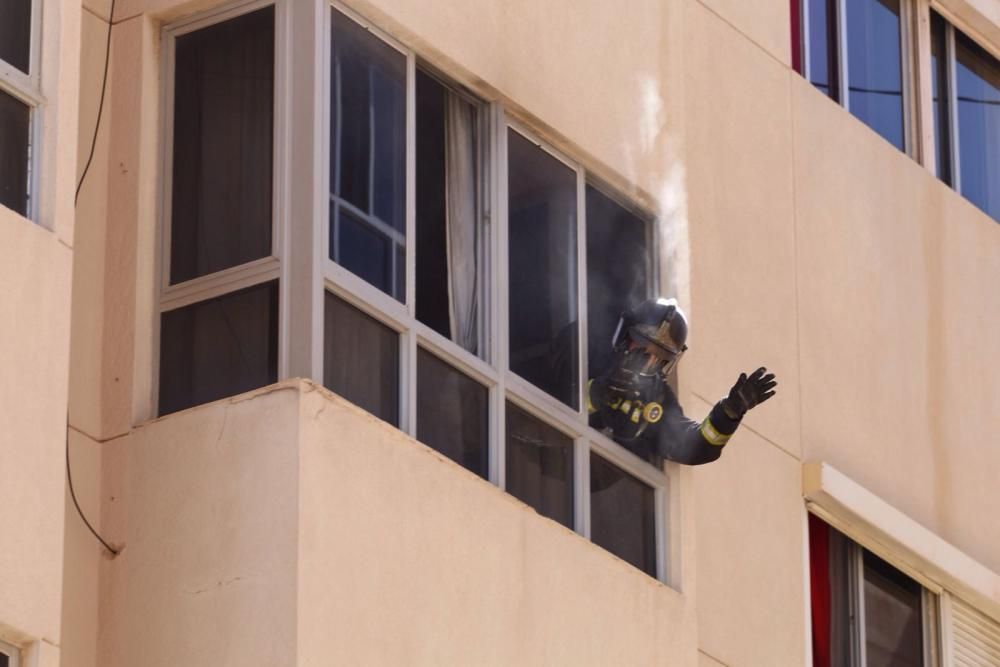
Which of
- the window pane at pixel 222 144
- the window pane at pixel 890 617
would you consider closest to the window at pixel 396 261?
the window pane at pixel 222 144

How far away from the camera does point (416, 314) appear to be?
12.6 m

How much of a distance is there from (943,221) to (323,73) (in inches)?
278

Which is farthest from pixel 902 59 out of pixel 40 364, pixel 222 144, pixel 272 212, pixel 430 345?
pixel 40 364

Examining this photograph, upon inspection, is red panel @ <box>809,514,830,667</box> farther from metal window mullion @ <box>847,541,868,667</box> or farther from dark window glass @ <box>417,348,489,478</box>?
dark window glass @ <box>417,348,489,478</box>

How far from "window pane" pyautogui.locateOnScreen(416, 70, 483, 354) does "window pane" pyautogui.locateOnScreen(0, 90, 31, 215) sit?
2233mm

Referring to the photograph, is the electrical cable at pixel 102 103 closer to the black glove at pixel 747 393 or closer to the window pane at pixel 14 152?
the window pane at pixel 14 152

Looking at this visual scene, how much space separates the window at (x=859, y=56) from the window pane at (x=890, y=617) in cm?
324

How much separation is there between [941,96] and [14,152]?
9.83 metres

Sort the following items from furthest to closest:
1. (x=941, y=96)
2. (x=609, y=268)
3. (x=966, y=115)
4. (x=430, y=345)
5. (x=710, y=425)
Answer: (x=966, y=115), (x=941, y=96), (x=609, y=268), (x=710, y=425), (x=430, y=345)

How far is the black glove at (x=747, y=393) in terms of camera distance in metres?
13.8

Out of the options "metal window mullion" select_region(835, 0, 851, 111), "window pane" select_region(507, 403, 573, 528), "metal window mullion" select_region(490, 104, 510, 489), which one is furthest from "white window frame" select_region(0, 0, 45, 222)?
"metal window mullion" select_region(835, 0, 851, 111)

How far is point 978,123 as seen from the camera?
19969mm

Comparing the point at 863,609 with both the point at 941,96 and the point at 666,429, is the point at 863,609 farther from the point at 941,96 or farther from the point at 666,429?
the point at 941,96

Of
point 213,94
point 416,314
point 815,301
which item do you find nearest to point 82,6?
point 213,94
